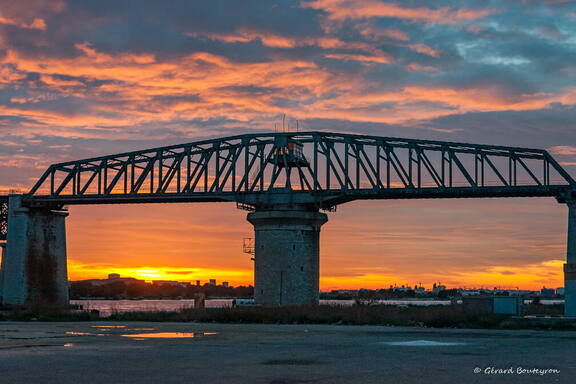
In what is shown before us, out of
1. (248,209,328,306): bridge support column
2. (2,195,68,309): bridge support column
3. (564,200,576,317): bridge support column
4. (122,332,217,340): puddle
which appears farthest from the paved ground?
(2,195,68,309): bridge support column

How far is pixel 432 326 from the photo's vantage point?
45.8 m

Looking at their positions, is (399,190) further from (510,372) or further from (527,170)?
(510,372)

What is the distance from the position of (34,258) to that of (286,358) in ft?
263

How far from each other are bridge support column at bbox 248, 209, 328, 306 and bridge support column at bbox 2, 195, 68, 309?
3038cm

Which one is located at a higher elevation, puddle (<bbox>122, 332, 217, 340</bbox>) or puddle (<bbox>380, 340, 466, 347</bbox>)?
puddle (<bbox>380, 340, 466, 347</bbox>)

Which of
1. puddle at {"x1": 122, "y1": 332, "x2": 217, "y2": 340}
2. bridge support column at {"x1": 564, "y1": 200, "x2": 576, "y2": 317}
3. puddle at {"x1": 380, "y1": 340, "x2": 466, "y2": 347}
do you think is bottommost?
puddle at {"x1": 122, "y1": 332, "x2": 217, "y2": 340}

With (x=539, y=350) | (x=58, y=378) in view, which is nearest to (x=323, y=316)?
(x=539, y=350)

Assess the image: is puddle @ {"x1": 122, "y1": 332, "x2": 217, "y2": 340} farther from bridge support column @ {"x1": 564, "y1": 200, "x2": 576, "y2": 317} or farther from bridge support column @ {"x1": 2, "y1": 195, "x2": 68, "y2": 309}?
bridge support column @ {"x1": 2, "y1": 195, "x2": 68, "y2": 309}

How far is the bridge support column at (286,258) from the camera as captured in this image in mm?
81438

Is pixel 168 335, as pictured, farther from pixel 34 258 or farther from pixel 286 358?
pixel 34 258

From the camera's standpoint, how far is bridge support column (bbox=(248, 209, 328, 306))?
81438mm

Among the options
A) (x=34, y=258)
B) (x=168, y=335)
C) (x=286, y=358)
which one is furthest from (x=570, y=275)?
(x=34, y=258)

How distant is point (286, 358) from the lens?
80.8 feet

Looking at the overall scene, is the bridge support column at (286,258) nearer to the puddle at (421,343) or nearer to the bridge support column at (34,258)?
the bridge support column at (34,258)
